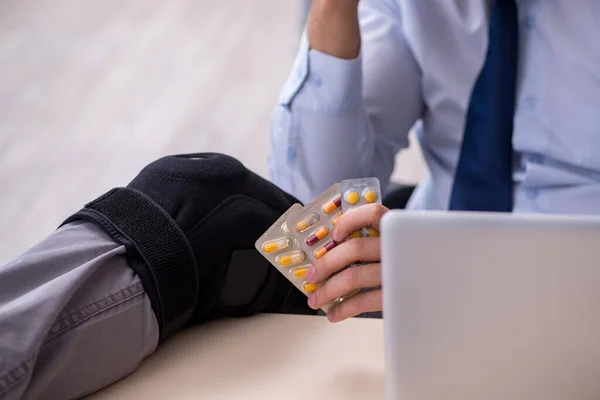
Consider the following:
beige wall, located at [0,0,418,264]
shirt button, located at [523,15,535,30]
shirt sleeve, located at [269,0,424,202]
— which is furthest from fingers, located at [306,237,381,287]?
beige wall, located at [0,0,418,264]

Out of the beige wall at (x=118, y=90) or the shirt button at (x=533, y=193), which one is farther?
the beige wall at (x=118, y=90)

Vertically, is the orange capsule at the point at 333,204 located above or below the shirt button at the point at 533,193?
above

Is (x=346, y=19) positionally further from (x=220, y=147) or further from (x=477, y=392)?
(x=220, y=147)

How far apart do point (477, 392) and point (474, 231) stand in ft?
0.40

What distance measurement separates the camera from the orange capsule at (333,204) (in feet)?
2.25

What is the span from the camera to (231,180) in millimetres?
800

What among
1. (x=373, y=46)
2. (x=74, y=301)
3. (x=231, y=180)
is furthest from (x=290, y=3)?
(x=74, y=301)

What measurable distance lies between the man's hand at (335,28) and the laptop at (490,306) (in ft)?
2.05

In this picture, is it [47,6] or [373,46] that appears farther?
[47,6]

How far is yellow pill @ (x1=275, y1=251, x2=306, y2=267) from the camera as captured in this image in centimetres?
70

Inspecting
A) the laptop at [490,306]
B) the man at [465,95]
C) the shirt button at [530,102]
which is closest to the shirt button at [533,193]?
the man at [465,95]

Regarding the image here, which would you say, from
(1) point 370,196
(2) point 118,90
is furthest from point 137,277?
(2) point 118,90

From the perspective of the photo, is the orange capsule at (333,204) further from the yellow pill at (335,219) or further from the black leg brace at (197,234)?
the black leg brace at (197,234)

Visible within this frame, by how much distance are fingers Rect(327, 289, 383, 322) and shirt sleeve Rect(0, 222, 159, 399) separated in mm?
178
